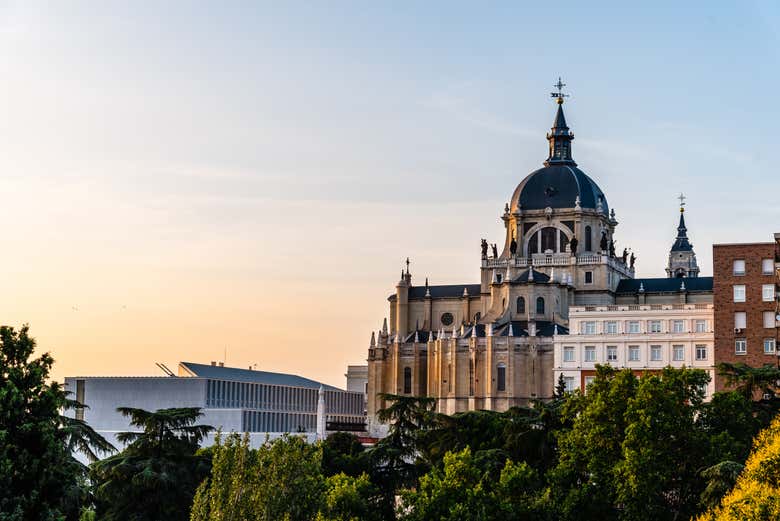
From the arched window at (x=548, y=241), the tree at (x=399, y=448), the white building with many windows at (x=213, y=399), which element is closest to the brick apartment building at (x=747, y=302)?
the tree at (x=399, y=448)

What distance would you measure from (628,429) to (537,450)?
35.6ft

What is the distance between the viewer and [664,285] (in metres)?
161

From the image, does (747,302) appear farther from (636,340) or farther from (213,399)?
(213,399)

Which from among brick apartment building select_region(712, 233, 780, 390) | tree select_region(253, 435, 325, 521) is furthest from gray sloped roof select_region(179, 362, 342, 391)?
tree select_region(253, 435, 325, 521)

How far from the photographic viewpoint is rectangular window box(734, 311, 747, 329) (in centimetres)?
9925

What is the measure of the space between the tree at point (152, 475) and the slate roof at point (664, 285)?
10038 cm

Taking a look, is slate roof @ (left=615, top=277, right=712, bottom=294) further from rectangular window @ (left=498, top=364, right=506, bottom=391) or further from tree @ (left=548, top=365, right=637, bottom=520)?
tree @ (left=548, top=365, right=637, bottom=520)

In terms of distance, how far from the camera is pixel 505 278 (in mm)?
162625

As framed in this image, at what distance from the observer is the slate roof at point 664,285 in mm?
158000

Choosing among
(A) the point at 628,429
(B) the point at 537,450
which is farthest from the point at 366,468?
(A) the point at 628,429

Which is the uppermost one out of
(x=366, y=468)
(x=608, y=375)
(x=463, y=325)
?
(x=463, y=325)

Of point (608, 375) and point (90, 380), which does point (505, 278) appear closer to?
point (90, 380)

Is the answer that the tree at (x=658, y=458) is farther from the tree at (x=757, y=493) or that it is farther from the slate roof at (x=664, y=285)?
the slate roof at (x=664, y=285)

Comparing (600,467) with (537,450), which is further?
(537,450)
